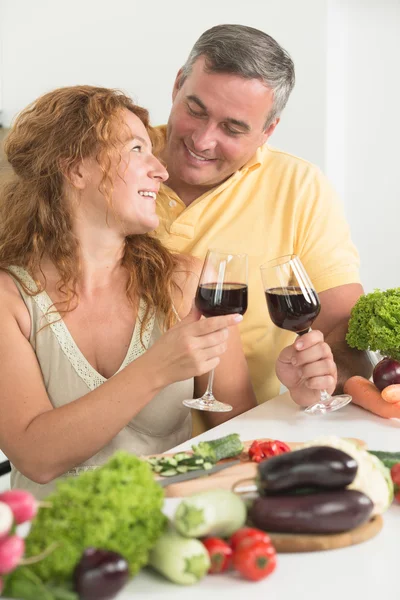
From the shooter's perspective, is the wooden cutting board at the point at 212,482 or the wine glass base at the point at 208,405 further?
the wine glass base at the point at 208,405

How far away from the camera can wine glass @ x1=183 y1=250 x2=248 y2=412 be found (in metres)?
1.60

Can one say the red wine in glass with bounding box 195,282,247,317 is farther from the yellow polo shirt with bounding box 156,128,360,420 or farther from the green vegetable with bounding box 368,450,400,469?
the yellow polo shirt with bounding box 156,128,360,420

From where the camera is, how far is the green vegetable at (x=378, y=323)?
1.96 metres

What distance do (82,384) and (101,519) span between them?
1.00m

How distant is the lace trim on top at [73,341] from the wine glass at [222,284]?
37cm

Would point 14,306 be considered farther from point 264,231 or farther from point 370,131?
point 370,131

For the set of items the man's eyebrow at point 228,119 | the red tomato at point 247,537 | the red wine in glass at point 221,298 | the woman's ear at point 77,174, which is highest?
the man's eyebrow at point 228,119

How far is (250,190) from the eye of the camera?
255 cm

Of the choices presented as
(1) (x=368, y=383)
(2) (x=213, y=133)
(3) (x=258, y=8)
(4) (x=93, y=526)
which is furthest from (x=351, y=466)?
(3) (x=258, y=8)

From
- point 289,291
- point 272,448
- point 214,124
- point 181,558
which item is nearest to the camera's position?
point 181,558

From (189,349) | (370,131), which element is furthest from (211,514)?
(370,131)

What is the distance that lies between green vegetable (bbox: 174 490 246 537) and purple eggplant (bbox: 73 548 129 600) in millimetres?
118

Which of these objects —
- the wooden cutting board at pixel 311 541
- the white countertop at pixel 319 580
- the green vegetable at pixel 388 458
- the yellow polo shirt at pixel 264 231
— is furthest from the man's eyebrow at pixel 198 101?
the wooden cutting board at pixel 311 541

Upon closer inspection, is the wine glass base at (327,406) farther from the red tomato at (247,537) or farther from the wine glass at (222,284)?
the red tomato at (247,537)
